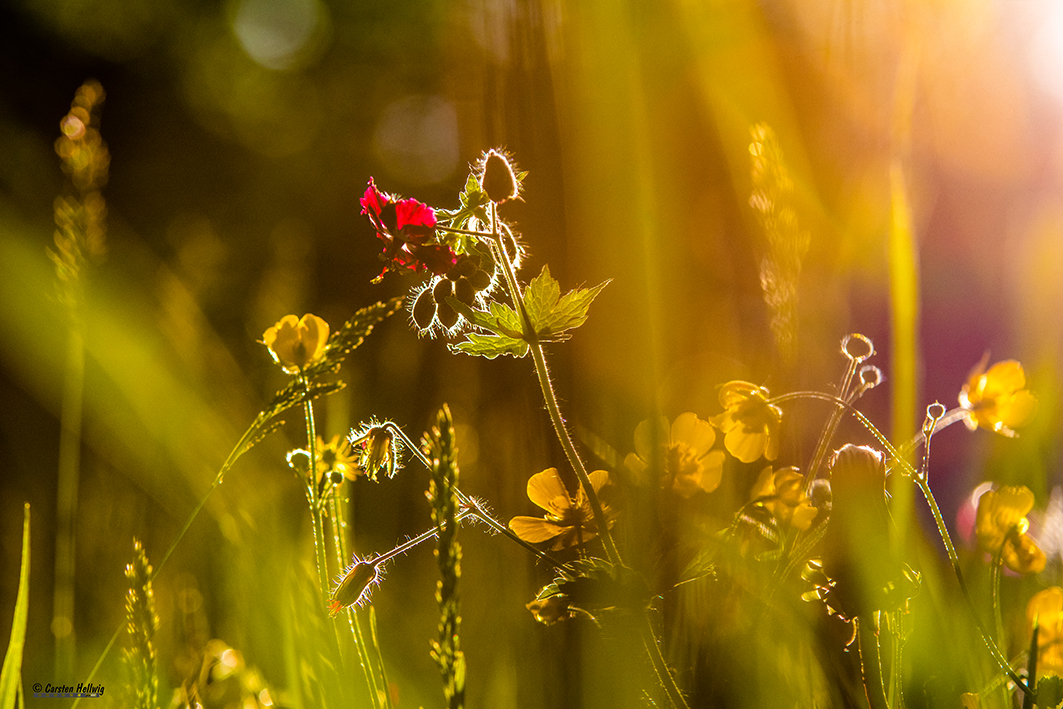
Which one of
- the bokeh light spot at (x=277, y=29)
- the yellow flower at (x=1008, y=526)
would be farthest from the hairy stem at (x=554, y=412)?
the bokeh light spot at (x=277, y=29)

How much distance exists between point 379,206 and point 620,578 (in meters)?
0.39

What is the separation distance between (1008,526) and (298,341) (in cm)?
71

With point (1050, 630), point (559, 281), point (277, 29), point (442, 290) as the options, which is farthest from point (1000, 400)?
point (277, 29)

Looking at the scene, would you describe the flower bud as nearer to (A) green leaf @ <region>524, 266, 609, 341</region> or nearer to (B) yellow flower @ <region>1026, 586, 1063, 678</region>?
(A) green leaf @ <region>524, 266, 609, 341</region>

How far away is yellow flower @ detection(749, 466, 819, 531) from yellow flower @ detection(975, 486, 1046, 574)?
0.20 metres

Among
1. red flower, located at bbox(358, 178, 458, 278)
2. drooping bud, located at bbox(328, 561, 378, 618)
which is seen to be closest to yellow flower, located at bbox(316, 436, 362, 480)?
drooping bud, located at bbox(328, 561, 378, 618)

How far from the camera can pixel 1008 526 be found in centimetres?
66

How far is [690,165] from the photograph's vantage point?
321 cm

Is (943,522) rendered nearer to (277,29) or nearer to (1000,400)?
(1000,400)

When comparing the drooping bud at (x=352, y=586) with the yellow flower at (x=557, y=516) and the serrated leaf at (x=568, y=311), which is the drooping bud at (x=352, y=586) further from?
the serrated leaf at (x=568, y=311)

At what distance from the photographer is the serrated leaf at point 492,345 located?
0.66m

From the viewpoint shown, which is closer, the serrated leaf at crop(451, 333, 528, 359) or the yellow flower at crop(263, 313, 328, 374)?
the serrated leaf at crop(451, 333, 528, 359)

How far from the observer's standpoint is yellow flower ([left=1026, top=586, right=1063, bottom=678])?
686mm

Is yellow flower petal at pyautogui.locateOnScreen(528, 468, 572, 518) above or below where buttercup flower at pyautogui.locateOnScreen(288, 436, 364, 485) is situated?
below
